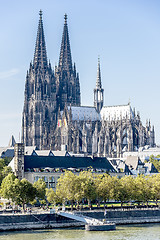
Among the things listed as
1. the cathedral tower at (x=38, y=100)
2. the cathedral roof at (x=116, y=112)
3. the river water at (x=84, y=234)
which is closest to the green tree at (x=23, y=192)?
the river water at (x=84, y=234)

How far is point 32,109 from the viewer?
613ft

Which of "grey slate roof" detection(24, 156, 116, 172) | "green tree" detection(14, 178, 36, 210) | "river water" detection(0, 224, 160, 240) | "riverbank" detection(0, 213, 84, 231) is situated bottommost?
"river water" detection(0, 224, 160, 240)

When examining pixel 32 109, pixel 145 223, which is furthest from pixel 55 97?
pixel 145 223

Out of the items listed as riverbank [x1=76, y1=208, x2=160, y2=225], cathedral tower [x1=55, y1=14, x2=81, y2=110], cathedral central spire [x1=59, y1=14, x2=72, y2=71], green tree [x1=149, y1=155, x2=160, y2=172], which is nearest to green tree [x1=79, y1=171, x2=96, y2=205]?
riverbank [x1=76, y1=208, x2=160, y2=225]

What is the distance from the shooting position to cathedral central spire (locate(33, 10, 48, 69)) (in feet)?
603

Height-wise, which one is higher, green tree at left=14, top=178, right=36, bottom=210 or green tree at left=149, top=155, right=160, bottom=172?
green tree at left=149, top=155, right=160, bottom=172

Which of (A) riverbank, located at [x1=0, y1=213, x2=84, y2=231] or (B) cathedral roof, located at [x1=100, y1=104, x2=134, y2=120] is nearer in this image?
(A) riverbank, located at [x1=0, y1=213, x2=84, y2=231]

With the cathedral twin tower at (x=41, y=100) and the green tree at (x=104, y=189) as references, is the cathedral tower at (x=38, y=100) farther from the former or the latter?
the green tree at (x=104, y=189)

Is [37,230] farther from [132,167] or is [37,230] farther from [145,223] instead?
[132,167]

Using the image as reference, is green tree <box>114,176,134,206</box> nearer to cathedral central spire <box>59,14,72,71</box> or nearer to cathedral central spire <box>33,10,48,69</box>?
cathedral central spire <box>33,10,48,69</box>

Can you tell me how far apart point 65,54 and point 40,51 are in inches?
481

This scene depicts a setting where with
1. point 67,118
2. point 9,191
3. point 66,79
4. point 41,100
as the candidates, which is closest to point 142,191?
point 9,191

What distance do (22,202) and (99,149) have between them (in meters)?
89.1

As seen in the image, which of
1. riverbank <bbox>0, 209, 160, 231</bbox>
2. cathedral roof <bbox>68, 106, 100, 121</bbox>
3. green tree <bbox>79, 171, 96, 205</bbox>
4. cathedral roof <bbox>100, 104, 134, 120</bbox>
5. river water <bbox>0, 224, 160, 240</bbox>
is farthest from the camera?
cathedral roof <bbox>68, 106, 100, 121</bbox>
